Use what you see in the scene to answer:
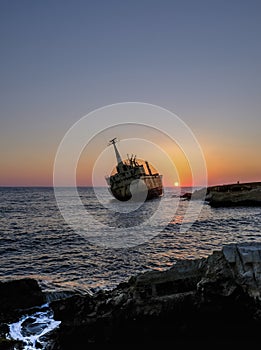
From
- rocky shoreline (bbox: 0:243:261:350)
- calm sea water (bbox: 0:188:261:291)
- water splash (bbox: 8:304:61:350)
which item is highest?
rocky shoreline (bbox: 0:243:261:350)

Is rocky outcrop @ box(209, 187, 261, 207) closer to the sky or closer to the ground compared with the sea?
closer to the sky

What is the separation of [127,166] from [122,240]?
202 ft

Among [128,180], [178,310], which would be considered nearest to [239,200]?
[128,180]

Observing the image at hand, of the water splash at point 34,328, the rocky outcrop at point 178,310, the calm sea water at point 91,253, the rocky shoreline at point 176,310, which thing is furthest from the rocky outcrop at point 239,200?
the water splash at point 34,328

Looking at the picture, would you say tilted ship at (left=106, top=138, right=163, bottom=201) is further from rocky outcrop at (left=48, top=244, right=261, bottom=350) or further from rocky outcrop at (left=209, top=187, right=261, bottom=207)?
rocky outcrop at (left=48, top=244, right=261, bottom=350)

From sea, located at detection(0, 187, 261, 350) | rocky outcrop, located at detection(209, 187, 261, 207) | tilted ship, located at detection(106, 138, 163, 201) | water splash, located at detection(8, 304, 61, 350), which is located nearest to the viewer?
water splash, located at detection(8, 304, 61, 350)

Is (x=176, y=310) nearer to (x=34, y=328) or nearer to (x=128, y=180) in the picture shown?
(x=34, y=328)

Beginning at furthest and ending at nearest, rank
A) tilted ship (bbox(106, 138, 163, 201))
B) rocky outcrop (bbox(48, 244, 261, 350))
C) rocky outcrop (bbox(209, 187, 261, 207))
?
tilted ship (bbox(106, 138, 163, 201)), rocky outcrop (bbox(209, 187, 261, 207)), rocky outcrop (bbox(48, 244, 261, 350))

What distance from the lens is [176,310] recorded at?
10531mm

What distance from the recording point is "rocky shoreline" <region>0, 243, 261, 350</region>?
9.78m

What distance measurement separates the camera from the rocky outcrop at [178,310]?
978 cm

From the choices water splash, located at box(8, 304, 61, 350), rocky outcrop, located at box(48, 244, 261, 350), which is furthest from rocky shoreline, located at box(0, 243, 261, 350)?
water splash, located at box(8, 304, 61, 350)

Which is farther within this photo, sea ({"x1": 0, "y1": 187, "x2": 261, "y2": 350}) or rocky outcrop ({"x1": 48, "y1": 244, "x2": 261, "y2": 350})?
sea ({"x1": 0, "y1": 187, "x2": 261, "y2": 350})

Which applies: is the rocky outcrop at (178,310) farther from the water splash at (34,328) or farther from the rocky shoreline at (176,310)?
the water splash at (34,328)
